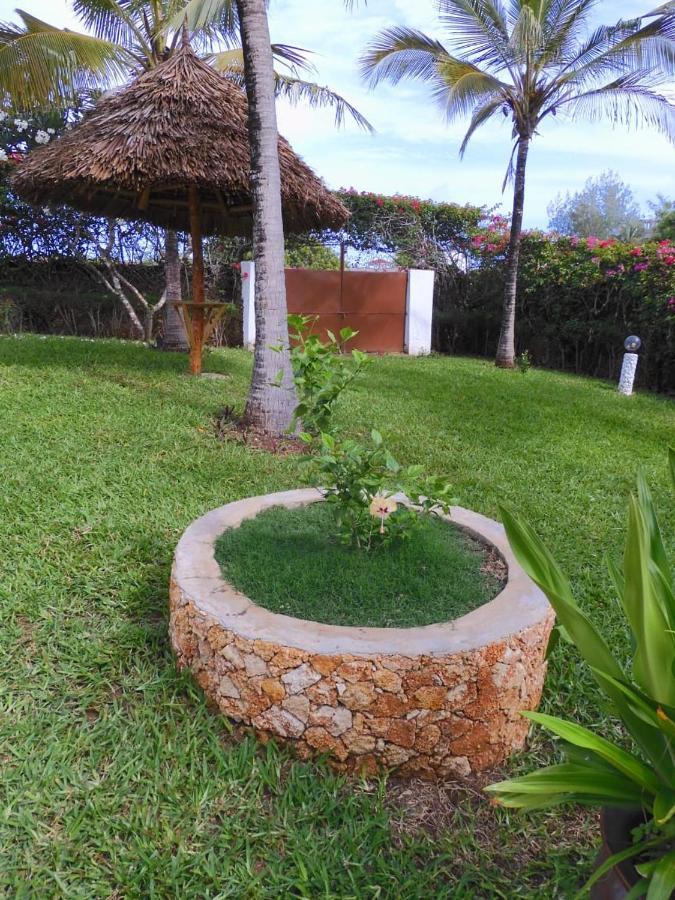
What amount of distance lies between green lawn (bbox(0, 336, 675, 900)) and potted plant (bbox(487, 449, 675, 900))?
56 cm

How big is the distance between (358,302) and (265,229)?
288 inches

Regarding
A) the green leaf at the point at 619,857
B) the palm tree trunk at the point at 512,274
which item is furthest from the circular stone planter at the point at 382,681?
the palm tree trunk at the point at 512,274

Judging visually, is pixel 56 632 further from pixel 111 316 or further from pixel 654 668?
pixel 111 316

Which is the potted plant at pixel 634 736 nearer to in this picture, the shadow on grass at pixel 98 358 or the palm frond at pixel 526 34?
the shadow on grass at pixel 98 358

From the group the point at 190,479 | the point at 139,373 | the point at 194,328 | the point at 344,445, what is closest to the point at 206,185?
the point at 194,328

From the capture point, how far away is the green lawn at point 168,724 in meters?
1.72

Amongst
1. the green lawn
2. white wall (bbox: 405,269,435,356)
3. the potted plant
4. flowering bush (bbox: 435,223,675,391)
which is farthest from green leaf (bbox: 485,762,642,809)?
white wall (bbox: 405,269,435,356)

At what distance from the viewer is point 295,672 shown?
1.91 m

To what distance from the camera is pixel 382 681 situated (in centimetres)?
188

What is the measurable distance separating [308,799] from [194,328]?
6242 millimetres

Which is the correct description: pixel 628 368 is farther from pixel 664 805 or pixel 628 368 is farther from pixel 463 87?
pixel 664 805

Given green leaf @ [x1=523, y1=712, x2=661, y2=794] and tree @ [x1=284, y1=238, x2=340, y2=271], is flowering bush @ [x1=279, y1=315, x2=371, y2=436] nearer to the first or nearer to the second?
green leaf @ [x1=523, y1=712, x2=661, y2=794]

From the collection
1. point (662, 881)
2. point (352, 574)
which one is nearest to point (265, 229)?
point (352, 574)

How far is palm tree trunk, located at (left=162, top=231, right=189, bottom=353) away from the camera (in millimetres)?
9023
